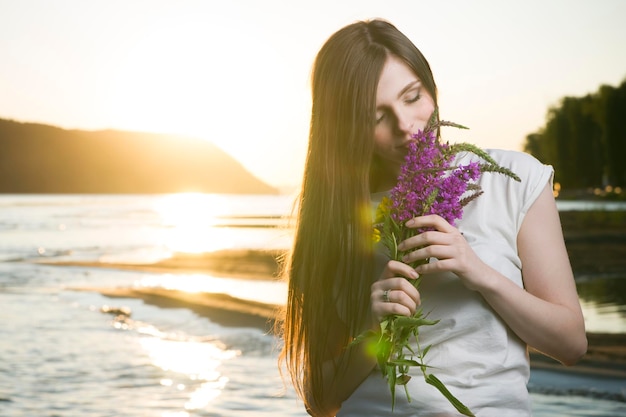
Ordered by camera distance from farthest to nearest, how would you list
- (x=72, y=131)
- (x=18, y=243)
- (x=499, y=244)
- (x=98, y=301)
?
(x=72, y=131)
(x=18, y=243)
(x=98, y=301)
(x=499, y=244)

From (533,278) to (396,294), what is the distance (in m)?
0.45

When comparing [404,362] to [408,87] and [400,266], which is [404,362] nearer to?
[400,266]

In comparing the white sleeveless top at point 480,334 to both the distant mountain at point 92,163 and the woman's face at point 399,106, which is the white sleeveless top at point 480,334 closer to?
the woman's face at point 399,106

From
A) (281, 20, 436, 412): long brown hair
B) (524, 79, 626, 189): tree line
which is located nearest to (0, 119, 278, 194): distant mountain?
(524, 79, 626, 189): tree line

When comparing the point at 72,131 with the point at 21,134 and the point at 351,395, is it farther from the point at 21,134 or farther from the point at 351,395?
the point at 351,395

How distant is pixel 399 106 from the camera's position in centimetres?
246

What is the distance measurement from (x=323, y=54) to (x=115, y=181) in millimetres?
175228

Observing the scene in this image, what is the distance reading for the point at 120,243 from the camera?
31.9 meters

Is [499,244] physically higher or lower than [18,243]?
higher

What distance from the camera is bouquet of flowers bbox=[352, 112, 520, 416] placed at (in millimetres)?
2057

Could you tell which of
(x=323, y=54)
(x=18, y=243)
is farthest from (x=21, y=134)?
(x=323, y=54)

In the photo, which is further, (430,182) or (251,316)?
(251,316)

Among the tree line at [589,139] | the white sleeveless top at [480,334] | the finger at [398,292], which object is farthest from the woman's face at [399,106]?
the tree line at [589,139]

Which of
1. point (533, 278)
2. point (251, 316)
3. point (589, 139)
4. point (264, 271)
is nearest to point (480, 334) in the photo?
point (533, 278)
